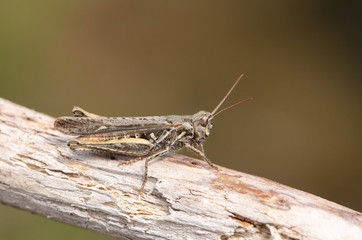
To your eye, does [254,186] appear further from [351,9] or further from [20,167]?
[351,9]


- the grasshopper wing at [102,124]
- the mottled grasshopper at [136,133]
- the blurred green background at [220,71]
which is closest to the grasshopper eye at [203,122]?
the mottled grasshopper at [136,133]

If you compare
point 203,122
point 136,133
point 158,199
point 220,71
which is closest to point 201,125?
point 203,122

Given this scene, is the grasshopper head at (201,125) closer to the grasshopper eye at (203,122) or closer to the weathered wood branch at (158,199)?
the grasshopper eye at (203,122)

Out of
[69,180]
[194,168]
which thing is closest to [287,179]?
[194,168]

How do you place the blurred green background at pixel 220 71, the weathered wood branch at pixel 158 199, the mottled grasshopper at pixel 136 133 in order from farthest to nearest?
the blurred green background at pixel 220 71 < the mottled grasshopper at pixel 136 133 < the weathered wood branch at pixel 158 199

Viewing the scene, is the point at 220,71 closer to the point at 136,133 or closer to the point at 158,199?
the point at 136,133

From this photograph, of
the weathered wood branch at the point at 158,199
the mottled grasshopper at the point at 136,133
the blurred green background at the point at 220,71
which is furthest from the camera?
the blurred green background at the point at 220,71
